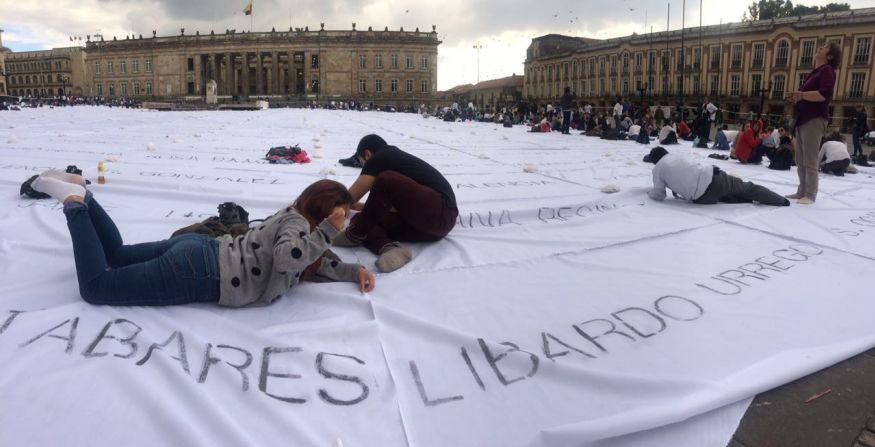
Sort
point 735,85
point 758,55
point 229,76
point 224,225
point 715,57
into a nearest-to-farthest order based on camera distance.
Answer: point 224,225
point 758,55
point 735,85
point 715,57
point 229,76

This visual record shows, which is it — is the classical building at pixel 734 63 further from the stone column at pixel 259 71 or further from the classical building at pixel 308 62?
the stone column at pixel 259 71

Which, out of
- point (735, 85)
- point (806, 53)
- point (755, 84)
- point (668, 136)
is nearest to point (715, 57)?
point (735, 85)

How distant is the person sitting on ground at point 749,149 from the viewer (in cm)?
993

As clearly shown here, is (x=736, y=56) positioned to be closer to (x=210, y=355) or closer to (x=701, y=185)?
(x=701, y=185)

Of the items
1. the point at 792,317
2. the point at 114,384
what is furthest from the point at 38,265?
the point at 792,317

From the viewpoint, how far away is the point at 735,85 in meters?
Answer: 38.0

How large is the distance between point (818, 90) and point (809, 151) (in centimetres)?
61

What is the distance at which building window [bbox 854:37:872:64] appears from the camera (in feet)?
104

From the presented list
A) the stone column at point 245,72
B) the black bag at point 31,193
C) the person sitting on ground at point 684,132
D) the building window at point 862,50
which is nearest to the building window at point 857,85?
the building window at point 862,50

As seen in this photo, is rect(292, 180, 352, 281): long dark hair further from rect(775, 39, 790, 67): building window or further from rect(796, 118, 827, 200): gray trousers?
rect(775, 39, 790, 67): building window

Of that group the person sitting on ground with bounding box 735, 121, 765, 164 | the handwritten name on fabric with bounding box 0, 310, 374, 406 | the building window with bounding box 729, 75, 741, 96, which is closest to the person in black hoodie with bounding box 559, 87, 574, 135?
the person sitting on ground with bounding box 735, 121, 765, 164

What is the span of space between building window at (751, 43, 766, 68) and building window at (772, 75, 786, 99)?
137cm

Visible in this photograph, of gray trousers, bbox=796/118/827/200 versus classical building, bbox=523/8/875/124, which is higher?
classical building, bbox=523/8/875/124

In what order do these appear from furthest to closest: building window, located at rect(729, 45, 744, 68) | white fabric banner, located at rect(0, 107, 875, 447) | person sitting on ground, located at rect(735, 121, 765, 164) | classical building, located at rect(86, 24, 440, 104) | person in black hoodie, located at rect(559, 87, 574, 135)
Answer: classical building, located at rect(86, 24, 440, 104) < building window, located at rect(729, 45, 744, 68) < person in black hoodie, located at rect(559, 87, 574, 135) < person sitting on ground, located at rect(735, 121, 765, 164) < white fabric banner, located at rect(0, 107, 875, 447)
